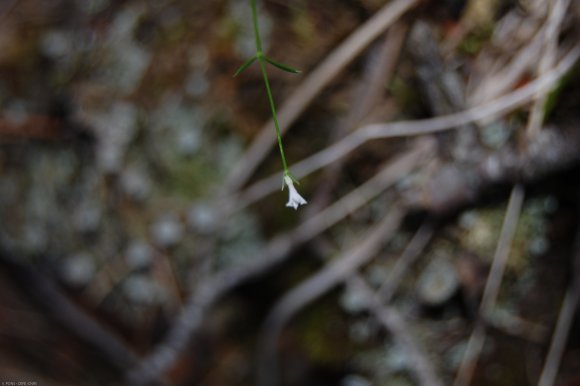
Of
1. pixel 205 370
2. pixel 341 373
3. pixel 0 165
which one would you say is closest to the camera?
pixel 341 373

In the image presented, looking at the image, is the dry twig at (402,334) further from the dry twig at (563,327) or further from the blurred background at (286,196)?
the dry twig at (563,327)

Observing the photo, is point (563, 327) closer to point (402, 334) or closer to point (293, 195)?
point (402, 334)

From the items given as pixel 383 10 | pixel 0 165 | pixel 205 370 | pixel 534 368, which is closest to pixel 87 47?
pixel 0 165

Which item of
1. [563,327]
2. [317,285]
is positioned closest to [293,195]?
[317,285]

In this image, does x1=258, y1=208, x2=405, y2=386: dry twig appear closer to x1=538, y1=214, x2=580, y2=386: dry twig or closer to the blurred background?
the blurred background

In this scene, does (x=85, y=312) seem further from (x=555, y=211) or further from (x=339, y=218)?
(x=555, y=211)

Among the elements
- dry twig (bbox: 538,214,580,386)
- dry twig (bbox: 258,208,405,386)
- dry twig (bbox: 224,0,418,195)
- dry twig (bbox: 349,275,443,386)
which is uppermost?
dry twig (bbox: 224,0,418,195)

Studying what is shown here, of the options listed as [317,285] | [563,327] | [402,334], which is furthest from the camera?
[317,285]

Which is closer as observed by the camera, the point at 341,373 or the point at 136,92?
the point at 341,373

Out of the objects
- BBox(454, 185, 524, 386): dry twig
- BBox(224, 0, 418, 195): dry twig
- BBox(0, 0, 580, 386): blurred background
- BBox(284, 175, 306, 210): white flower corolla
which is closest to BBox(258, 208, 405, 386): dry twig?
BBox(0, 0, 580, 386): blurred background
